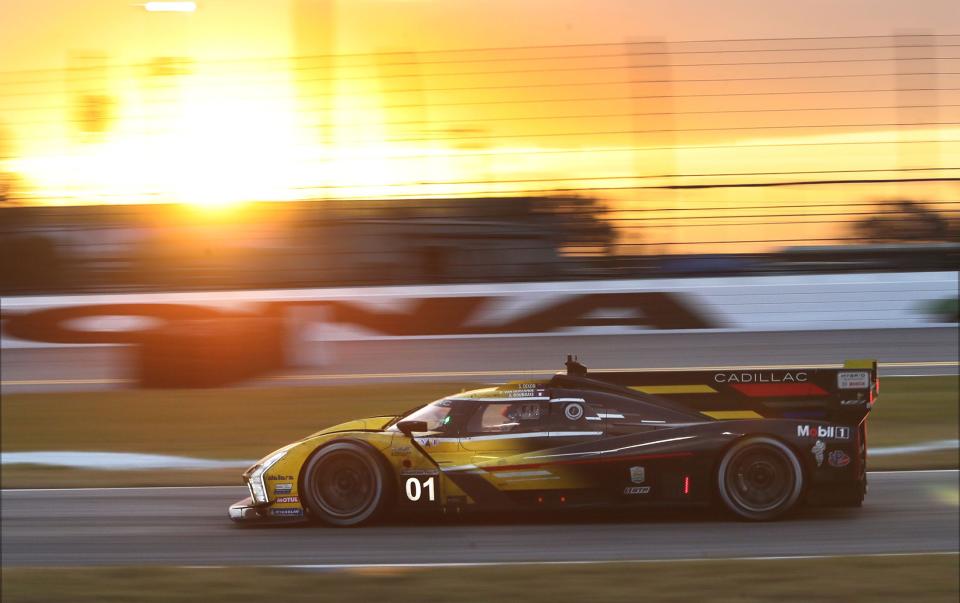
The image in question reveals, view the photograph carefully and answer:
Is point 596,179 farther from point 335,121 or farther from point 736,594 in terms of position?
point 736,594

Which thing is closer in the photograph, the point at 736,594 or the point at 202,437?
the point at 736,594

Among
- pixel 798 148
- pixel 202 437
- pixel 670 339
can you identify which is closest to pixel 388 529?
pixel 202 437

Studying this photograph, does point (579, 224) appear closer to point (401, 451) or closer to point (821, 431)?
point (821, 431)

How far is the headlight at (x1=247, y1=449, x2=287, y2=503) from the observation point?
5754 mm

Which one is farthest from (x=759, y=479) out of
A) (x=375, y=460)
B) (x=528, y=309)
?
(x=528, y=309)

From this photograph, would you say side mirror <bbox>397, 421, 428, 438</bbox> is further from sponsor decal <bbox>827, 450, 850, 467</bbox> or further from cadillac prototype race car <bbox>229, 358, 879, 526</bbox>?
sponsor decal <bbox>827, 450, 850, 467</bbox>

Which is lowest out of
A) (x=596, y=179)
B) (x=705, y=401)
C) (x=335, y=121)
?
(x=705, y=401)

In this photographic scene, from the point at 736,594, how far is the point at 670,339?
A: 902 cm

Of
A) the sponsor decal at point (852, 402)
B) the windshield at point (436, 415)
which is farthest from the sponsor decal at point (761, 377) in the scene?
the windshield at point (436, 415)

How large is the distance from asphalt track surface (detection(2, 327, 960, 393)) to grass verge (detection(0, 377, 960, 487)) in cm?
49

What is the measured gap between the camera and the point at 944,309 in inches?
547

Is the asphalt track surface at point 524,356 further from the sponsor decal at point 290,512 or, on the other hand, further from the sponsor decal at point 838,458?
the sponsor decal at point 838,458

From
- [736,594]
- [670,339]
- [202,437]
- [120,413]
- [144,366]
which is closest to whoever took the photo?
[736,594]

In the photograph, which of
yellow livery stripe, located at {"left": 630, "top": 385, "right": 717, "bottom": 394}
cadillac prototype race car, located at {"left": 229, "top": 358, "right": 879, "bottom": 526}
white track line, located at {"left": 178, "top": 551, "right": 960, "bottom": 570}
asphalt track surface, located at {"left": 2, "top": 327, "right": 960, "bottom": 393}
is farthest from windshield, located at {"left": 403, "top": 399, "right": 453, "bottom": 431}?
asphalt track surface, located at {"left": 2, "top": 327, "right": 960, "bottom": 393}
